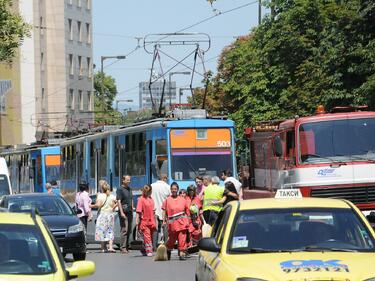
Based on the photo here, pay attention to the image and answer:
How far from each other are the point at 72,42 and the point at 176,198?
211 feet

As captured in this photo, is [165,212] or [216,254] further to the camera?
[165,212]

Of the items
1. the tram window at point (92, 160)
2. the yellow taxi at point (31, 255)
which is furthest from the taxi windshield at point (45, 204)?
the tram window at point (92, 160)

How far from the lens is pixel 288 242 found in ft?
33.9

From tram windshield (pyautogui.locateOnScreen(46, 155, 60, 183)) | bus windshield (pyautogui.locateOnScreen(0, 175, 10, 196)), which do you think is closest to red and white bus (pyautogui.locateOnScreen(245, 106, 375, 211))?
bus windshield (pyautogui.locateOnScreen(0, 175, 10, 196))

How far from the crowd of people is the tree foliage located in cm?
951

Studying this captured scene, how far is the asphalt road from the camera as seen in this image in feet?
61.4

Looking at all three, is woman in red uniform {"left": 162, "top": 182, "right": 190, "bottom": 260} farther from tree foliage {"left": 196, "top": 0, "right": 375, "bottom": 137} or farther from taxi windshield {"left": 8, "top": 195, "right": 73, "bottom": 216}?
tree foliage {"left": 196, "top": 0, "right": 375, "bottom": 137}

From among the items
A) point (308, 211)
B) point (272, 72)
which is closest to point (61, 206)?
point (308, 211)

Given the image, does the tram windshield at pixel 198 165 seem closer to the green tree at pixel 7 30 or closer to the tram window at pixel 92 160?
the green tree at pixel 7 30

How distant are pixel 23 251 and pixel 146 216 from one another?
47.5ft

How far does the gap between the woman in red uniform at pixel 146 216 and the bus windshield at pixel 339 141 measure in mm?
3734

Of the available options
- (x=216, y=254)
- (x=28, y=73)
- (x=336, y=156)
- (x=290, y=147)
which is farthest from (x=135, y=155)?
(x=28, y=73)

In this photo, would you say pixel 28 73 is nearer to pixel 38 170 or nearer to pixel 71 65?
pixel 71 65

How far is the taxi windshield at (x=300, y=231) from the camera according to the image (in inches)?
404
